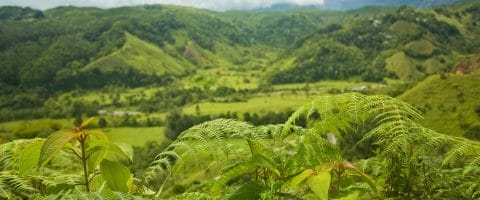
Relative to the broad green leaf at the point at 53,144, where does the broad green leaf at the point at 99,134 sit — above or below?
below

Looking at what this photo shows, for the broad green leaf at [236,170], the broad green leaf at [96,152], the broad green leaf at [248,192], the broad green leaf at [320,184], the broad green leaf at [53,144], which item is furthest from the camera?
the broad green leaf at [96,152]

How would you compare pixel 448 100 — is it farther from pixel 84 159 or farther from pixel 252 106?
pixel 84 159

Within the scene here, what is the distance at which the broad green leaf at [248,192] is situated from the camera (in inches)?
123

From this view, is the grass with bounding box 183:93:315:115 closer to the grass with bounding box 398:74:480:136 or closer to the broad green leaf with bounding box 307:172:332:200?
the grass with bounding box 398:74:480:136

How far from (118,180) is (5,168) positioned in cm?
153

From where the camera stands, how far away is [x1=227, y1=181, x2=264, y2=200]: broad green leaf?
3.12 m

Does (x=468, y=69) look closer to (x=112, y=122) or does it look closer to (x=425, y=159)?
(x=112, y=122)

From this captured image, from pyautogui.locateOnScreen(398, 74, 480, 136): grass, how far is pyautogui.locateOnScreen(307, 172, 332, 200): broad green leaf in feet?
315

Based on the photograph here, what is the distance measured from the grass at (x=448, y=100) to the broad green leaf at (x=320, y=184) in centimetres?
9602

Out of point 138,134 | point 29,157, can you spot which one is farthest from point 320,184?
point 138,134

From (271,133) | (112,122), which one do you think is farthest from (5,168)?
(112,122)

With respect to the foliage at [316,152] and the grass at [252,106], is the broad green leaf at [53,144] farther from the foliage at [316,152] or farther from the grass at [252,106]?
the grass at [252,106]

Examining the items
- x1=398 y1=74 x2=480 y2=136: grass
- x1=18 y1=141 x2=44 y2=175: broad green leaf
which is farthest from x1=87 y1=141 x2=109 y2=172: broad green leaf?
x1=398 y1=74 x2=480 y2=136: grass

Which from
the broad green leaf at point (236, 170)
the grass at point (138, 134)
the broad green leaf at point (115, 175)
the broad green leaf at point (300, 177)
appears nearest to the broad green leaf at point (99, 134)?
the broad green leaf at point (115, 175)
